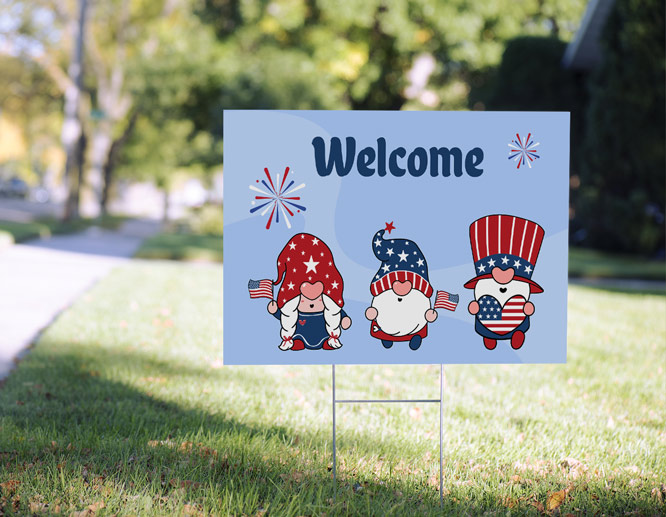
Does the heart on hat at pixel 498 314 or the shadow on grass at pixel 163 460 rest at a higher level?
the heart on hat at pixel 498 314

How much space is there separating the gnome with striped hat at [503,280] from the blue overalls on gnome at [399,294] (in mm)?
228

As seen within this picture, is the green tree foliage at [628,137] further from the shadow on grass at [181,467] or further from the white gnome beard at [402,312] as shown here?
the white gnome beard at [402,312]

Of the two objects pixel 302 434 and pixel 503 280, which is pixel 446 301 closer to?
pixel 503 280

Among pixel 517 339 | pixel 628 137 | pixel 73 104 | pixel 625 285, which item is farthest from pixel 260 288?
pixel 73 104

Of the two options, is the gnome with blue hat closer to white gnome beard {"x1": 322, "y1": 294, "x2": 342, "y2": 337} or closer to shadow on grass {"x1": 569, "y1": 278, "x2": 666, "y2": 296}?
white gnome beard {"x1": 322, "y1": 294, "x2": 342, "y2": 337}

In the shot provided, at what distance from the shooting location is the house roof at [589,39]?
1819cm

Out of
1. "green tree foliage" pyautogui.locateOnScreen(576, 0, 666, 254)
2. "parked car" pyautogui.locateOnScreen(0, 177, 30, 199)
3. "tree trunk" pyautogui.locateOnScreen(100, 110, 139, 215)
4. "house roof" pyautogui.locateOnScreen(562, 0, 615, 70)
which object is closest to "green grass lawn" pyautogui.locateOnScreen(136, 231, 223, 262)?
"green tree foliage" pyautogui.locateOnScreen(576, 0, 666, 254)

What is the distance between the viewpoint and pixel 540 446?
4.29 m

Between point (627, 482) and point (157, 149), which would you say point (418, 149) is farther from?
point (157, 149)

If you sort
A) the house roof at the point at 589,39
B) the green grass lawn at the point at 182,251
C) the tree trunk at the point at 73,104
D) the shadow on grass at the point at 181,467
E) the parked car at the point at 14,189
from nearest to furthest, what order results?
the shadow on grass at the point at 181,467
the green grass lawn at the point at 182,251
the house roof at the point at 589,39
the tree trunk at the point at 73,104
the parked car at the point at 14,189

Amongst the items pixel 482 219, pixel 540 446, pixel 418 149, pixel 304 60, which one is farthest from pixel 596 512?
pixel 304 60

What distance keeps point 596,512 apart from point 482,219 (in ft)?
4.88

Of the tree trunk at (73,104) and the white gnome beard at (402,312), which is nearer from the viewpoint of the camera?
the white gnome beard at (402,312)

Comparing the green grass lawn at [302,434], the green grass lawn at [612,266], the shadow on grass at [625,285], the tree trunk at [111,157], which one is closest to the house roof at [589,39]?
the green grass lawn at [612,266]
